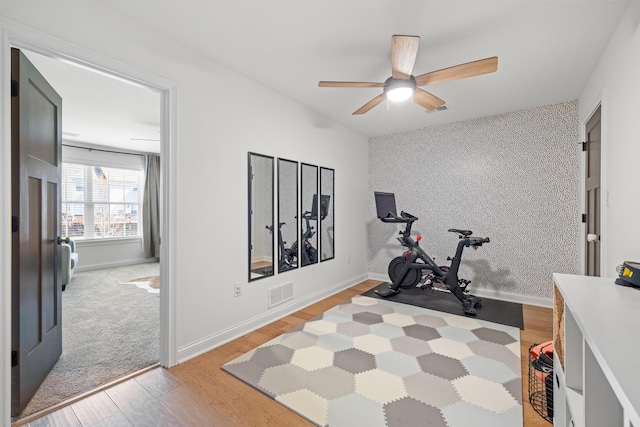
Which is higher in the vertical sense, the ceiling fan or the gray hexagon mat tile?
the ceiling fan

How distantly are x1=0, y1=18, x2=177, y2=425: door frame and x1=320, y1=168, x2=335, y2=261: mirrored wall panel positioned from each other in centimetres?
200

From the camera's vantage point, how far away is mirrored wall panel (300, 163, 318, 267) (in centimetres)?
350

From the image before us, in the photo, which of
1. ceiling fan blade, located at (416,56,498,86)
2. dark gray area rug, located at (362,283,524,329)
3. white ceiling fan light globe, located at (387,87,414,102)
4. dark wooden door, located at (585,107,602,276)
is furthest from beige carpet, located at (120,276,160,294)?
dark wooden door, located at (585,107,602,276)

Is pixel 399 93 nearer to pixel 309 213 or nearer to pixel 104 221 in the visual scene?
pixel 309 213

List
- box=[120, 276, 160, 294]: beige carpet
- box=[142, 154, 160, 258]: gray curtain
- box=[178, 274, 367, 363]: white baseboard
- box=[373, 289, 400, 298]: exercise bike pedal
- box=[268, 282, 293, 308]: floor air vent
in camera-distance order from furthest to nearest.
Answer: box=[142, 154, 160, 258]: gray curtain
box=[120, 276, 160, 294]: beige carpet
box=[373, 289, 400, 298]: exercise bike pedal
box=[268, 282, 293, 308]: floor air vent
box=[178, 274, 367, 363]: white baseboard

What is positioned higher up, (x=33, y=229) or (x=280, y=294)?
(x=33, y=229)

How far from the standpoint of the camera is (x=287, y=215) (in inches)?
129

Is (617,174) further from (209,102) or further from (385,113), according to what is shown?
(209,102)

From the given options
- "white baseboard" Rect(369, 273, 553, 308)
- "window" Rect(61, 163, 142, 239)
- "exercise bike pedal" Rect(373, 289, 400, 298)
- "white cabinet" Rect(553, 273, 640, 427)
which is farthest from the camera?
"window" Rect(61, 163, 142, 239)

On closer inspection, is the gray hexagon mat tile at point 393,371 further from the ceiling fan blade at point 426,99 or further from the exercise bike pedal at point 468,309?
the ceiling fan blade at point 426,99

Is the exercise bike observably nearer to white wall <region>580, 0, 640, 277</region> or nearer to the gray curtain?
white wall <region>580, 0, 640, 277</region>

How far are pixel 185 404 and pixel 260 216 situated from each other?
1.63 meters

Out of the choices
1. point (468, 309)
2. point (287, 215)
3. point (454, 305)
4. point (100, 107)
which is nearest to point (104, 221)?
point (100, 107)

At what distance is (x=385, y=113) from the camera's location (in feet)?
12.2
